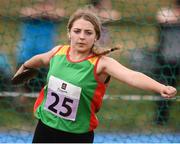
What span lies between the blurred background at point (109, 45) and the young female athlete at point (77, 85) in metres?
1.61

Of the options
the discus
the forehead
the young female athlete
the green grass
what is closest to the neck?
the young female athlete

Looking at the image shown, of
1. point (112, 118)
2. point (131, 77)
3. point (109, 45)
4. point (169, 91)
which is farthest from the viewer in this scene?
point (112, 118)

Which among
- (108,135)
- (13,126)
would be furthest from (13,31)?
(108,135)

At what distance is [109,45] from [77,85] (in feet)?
6.10

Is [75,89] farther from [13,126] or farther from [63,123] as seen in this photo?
[13,126]

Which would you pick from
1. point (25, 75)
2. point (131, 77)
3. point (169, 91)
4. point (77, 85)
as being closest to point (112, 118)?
point (25, 75)

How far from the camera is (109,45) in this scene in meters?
5.61

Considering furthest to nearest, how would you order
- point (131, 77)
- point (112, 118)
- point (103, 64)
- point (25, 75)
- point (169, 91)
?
point (112, 118)
point (25, 75)
point (103, 64)
point (131, 77)
point (169, 91)

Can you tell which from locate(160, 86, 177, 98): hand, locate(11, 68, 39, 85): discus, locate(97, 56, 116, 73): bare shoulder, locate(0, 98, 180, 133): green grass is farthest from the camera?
locate(0, 98, 180, 133): green grass

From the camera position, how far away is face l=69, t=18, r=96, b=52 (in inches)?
150

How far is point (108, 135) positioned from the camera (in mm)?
5879

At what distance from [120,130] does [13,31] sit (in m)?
1.23

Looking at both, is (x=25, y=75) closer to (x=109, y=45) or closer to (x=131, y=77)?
(x=131, y=77)

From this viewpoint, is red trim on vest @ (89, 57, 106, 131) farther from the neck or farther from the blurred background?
the blurred background
